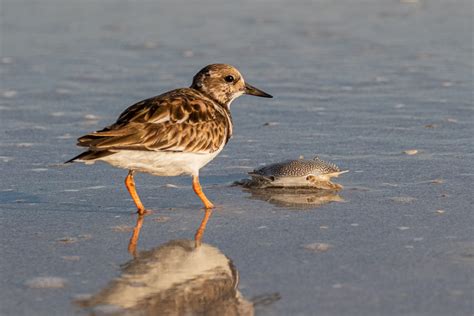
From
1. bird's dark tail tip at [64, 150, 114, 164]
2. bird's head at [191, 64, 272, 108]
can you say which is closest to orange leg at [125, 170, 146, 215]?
bird's dark tail tip at [64, 150, 114, 164]

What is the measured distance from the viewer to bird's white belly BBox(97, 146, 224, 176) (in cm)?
602

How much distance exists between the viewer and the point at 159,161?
20.2ft

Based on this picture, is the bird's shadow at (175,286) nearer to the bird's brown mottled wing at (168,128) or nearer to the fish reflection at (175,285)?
the fish reflection at (175,285)

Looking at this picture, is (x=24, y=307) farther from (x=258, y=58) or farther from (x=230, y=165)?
(x=258, y=58)

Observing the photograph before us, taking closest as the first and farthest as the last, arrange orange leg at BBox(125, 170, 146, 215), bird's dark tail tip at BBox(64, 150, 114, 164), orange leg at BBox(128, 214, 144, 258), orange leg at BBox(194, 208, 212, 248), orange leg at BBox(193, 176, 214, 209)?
1. orange leg at BBox(128, 214, 144, 258)
2. orange leg at BBox(194, 208, 212, 248)
3. bird's dark tail tip at BBox(64, 150, 114, 164)
4. orange leg at BBox(125, 170, 146, 215)
5. orange leg at BBox(193, 176, 214, 209)

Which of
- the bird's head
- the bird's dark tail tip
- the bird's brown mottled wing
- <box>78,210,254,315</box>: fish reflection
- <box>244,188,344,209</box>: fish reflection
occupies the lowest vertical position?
<box>244,188,344,209</box>: fish reflection

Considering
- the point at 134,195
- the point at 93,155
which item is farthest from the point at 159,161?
the point at 93,155

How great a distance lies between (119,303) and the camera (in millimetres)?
4551

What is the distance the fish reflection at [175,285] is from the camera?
449 centimetres

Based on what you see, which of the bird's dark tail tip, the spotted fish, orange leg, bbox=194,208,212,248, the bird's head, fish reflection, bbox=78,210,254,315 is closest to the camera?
fish reflection, bbox=78,210,254,315

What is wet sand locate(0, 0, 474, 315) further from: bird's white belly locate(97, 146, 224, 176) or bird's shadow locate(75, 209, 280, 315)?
bird's white belly locate(97, 146, 224, 176)

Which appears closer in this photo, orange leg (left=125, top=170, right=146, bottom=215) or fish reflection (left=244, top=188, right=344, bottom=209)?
orange leg (left=125, top=170, right=146, bottom=215)

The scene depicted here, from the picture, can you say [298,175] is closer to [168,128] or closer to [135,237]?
[168,128]

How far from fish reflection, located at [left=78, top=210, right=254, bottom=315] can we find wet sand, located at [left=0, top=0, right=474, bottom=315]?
3cm
